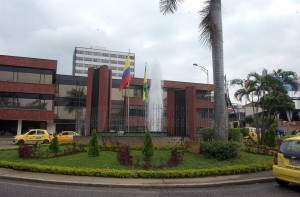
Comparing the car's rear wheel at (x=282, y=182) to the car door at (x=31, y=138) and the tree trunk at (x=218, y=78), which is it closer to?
the tree trunk at (x=218, y=78)

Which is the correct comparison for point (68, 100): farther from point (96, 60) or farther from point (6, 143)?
point (96, 60)

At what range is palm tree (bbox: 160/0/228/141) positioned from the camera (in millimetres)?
14023

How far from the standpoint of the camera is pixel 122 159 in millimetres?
12266

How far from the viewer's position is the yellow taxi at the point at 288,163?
27.8 ft

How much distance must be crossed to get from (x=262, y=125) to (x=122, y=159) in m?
12.0

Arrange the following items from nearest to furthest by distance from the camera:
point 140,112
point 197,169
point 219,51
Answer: point 197,169 → point 219,51 → point 140,112

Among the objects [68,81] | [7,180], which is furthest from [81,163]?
[68,81]

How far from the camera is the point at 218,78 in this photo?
14211 mm

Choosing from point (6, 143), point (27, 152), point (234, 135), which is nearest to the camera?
point (27, 152)

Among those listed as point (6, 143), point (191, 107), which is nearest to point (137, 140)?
point (191, 107)

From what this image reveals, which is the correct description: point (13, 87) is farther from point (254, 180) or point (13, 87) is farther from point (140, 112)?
point (254, 180)

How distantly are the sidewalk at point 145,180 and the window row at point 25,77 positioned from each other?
36.5 meters

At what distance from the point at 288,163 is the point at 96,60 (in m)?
124

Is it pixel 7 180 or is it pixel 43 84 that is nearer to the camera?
pixel 7 180
